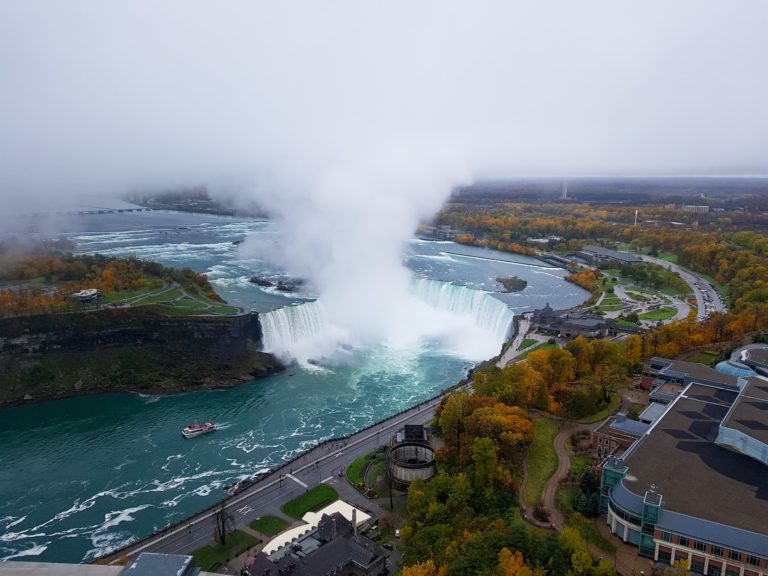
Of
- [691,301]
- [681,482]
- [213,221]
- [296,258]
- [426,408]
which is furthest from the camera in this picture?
[213,221]

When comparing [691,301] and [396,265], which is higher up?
[396,265]

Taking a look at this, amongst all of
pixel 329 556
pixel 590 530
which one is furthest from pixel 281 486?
pixel 590 530

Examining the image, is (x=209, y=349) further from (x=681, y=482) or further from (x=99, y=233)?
(x=99, y=233)

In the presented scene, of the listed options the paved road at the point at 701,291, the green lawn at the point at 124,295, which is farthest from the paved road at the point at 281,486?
the paved road at the point at 701,291

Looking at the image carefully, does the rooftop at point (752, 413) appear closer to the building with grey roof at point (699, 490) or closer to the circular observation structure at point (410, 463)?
the building with grey roof at point (699, 490)

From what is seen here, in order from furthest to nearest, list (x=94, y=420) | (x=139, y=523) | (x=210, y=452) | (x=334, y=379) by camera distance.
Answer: (x=334, y=379) < (x=94, y=420) < (x=210, y=452) < (x=139, y=523)

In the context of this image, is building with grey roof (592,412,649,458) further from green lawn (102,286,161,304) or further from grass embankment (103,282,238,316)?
green lawn (102,286,161,304)

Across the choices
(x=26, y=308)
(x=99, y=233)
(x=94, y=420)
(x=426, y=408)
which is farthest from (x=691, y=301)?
(x=99, y=233)

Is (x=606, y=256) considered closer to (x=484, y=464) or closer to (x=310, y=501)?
(x=484, y=464)
